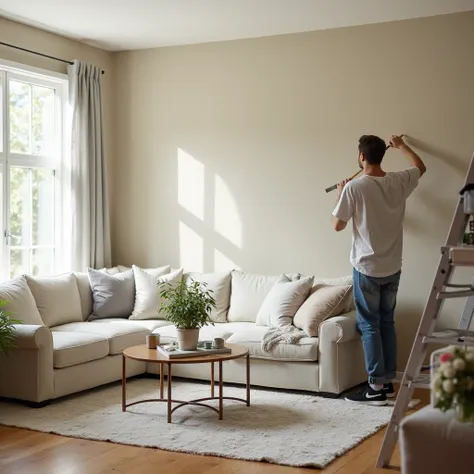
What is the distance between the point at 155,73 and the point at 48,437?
3672 millimetres

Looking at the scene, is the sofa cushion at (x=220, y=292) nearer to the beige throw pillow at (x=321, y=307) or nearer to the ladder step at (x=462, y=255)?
the beige throw pillow at (x=321, y=307)

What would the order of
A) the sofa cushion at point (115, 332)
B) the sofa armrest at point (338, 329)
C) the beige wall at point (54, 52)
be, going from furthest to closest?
the beige wall at point (54, 52)
the sofa cushion at point (115, 332)
the sofa armrest at point (338, 329)

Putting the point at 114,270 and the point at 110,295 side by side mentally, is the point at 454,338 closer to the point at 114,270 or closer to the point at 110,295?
the point at 110,295

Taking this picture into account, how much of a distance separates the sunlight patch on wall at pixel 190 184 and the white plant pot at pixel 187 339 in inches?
82.2

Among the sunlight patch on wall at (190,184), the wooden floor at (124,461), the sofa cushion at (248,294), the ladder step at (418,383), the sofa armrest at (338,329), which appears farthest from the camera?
the sunlight patch on wall at (190,184)

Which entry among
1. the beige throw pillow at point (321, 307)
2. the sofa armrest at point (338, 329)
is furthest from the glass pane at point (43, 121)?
the sofa armrest at point (338, 329)

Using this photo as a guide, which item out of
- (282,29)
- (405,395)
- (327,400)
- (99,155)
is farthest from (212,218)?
(405,395)

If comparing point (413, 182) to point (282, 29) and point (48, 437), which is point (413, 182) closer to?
point (282, 29)

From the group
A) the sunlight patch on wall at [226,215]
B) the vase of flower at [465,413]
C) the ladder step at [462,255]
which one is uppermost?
the sunlight patch on wall at [226,215]

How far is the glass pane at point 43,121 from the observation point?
6520 millimetres

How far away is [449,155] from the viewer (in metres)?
5.85

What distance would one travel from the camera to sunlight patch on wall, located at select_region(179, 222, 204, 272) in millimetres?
6887

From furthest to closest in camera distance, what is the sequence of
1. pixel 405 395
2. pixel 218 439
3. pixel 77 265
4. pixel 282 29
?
1. pixel 77 265
2. pixel 282 29
3. pixel 218 439
4. pixel 405 395

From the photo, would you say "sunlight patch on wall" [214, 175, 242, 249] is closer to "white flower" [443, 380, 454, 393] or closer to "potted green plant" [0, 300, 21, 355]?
"potted green plant" [0, 300, 21, 355]
